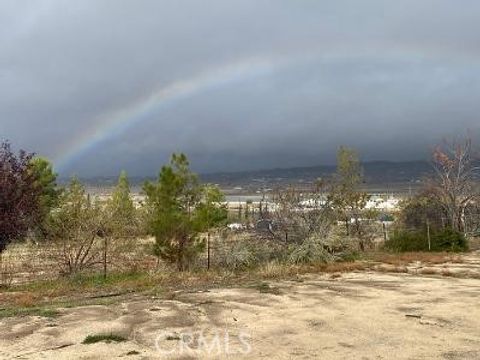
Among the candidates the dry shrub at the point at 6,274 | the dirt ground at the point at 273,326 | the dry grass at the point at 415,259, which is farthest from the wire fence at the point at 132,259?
the dirt ground at the point at 273,326

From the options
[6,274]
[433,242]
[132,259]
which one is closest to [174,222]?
[132,259]

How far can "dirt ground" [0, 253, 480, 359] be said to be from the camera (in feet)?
28.1

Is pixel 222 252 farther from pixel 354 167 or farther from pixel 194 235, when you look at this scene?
pixel 354 167

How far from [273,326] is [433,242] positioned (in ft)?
62.7

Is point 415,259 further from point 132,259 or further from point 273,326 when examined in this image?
point 273,326

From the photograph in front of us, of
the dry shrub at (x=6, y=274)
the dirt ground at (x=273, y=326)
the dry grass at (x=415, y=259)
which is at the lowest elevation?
the dry grass at (x=415, y=259)

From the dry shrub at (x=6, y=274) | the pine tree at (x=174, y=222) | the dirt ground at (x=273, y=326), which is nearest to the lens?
the dirt ground at (x=273, y=326)

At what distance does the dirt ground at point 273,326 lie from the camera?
337 inches

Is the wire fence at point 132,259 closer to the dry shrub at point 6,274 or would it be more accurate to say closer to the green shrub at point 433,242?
the dry shrub at point 6,274

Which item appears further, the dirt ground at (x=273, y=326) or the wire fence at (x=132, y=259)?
the wire fence at (x=132, y=259)

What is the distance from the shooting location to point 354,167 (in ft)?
104

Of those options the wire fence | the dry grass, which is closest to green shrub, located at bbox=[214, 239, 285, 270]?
the wire fence

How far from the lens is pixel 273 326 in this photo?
10.3 metres

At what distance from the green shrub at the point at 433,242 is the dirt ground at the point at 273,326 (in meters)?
12.5
